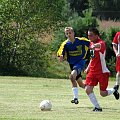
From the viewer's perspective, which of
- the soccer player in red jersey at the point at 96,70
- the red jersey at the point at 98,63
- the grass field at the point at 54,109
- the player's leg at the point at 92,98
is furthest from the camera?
the red jersey at the point at 98,63

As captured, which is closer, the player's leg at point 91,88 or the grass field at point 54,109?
the grass field at point 54,109

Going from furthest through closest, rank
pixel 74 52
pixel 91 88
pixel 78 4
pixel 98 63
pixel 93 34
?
pixel 78 4, pixel 74 52, pixel 98 63, pixel 91 88, pixel 93 34

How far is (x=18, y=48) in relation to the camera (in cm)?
3112

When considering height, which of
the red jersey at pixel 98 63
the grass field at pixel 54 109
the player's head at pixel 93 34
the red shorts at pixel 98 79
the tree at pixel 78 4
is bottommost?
the tree at pixel 78 4

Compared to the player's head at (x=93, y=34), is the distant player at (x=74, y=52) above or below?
below

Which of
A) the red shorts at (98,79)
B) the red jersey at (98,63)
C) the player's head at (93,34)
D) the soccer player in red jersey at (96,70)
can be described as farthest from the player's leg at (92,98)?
the player's head at (93,34)

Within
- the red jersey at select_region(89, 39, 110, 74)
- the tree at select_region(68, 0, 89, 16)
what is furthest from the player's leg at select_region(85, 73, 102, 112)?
the tree at select_region(68, 0, 89, 16)

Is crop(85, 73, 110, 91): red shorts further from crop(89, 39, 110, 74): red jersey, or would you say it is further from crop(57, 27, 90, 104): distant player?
crop(57, 27, 90, 104): distant player

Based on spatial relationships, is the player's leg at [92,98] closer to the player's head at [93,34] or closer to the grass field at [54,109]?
the grass field at [54,109]

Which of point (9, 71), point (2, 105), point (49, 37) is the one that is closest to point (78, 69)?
Result: point (2, 105)

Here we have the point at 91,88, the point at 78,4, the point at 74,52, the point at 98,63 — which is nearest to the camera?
the point at 91,88

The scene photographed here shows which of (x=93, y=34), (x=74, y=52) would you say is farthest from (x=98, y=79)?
(x=74, y=52)

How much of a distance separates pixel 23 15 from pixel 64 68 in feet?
16.9

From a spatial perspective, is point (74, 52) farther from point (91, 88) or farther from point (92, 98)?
point (92, 98)
